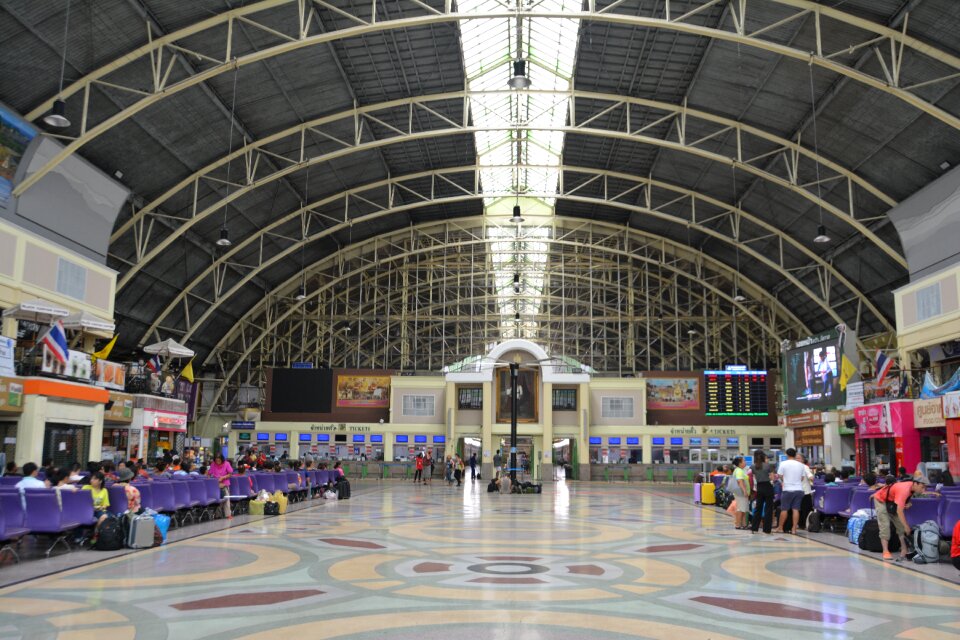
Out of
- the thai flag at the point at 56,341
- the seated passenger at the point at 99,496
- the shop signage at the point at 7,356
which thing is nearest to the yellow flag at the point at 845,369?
the seated passenger at the point at 99,496

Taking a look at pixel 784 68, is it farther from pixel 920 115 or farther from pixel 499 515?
pixel 499 515

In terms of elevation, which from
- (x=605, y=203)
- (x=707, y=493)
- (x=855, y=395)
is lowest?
(x=707, y=493)

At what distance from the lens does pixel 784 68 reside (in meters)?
26.8

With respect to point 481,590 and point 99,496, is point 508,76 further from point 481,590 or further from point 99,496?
point 481,590

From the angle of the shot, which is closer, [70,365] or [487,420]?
[70,365]

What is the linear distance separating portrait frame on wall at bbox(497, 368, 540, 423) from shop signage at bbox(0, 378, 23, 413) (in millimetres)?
29909

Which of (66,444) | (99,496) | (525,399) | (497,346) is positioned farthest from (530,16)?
(525,399)

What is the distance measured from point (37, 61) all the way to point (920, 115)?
94.4 ft

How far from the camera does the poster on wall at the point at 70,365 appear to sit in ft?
79.9

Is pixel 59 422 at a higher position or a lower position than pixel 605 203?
lower

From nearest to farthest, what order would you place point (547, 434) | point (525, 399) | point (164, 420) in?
point (164, 420)
point (547, 434)
point (525, 399)

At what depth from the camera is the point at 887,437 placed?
3166 centimetres

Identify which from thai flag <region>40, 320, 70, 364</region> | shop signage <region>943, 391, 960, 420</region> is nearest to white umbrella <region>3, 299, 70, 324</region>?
thai flag <region>40, 320, 70, 364</region>

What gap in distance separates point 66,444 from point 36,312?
16.5 feet
